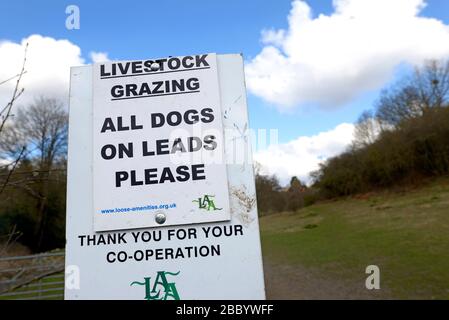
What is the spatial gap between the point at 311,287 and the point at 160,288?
325 inches

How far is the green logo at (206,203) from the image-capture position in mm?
1962

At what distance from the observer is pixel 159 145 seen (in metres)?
2.02

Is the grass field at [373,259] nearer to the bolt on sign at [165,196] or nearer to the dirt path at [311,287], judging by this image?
the dirt path at [311,287]

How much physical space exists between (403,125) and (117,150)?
134ft

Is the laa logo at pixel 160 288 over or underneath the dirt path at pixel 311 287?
over

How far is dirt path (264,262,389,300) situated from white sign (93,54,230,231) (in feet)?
23.2

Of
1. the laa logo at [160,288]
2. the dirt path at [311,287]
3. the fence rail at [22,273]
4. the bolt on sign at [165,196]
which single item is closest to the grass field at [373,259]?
the dirt path at [311,287]

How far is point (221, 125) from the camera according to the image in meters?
2.04

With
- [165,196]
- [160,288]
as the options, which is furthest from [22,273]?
[165,196]

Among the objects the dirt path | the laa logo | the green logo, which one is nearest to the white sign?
the green logo
